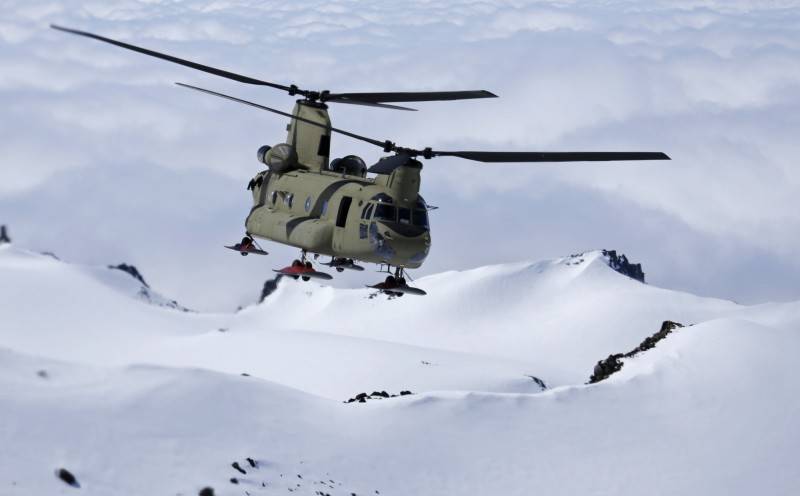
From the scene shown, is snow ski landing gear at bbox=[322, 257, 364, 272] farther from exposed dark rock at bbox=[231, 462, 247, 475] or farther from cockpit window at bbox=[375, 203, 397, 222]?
exposed dark rock at bbox=[231, 462, 247, 475]

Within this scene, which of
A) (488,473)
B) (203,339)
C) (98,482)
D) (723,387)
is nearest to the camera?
(98,482)

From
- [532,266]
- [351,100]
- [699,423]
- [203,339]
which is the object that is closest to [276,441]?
[351,100]

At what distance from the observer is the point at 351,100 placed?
39.4 meters

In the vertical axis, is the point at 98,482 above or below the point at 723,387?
below

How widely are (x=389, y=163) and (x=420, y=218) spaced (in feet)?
6.92

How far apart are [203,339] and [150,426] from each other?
55.8 meters

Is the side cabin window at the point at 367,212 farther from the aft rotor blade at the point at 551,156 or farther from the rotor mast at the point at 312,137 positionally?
the rotor mast at the point at 312,137

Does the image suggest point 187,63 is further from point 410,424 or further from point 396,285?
point 410,424

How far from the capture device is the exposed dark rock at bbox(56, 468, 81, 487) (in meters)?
38.2

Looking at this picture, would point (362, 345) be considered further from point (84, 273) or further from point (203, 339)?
point (84, 273)

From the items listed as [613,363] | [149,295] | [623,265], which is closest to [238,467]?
[613,363]

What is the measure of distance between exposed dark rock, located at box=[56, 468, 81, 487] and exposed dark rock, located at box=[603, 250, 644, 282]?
4842 inches

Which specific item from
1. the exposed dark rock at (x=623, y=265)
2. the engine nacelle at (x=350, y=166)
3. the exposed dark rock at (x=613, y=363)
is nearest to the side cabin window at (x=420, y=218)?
the engine nacelle at (x=350, y=166)

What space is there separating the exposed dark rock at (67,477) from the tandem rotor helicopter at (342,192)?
983 centimetres
